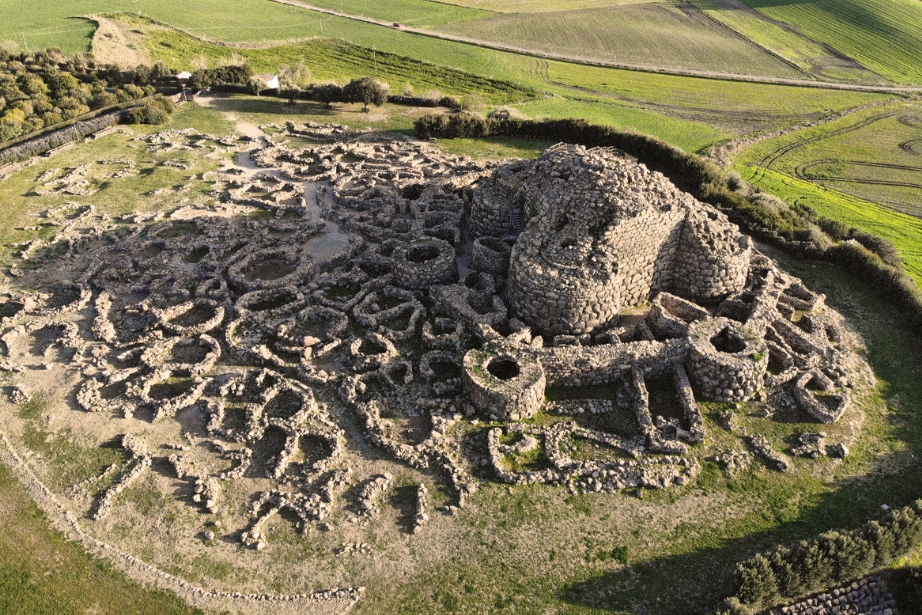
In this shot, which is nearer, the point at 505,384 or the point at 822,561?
the point at 822,561

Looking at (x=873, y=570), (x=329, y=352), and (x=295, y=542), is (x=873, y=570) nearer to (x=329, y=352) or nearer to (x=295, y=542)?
(x=295, y=542)

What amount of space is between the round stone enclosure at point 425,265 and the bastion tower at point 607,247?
368 cm

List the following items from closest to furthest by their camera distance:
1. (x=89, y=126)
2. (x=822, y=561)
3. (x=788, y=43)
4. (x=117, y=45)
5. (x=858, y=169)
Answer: (x=822, y=561) → (x=89, y=126) → (x=858, y=169) → (x=117, y=45) → (x=788, y=43)

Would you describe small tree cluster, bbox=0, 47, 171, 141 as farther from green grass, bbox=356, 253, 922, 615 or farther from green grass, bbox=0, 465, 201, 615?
green grass, bbox=356, 253, 922, 615

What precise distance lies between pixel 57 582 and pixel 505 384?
14.1 meters

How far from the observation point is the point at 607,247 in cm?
2312

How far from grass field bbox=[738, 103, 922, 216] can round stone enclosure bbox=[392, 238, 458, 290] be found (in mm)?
31852

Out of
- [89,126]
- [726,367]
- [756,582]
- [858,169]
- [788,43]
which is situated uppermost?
[788,43]

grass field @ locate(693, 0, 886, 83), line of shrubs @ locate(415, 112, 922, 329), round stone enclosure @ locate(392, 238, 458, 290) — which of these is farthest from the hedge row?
grass field @ locate(693, 0, 886, 83)

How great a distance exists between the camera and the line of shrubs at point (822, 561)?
1437cm

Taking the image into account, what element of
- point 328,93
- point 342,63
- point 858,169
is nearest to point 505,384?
point 858,169

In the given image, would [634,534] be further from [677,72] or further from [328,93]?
[677,72]

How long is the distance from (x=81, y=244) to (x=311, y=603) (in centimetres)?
2549

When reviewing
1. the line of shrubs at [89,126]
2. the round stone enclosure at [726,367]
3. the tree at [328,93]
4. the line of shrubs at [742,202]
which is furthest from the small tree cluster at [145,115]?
the round stone enclosure at [726,367]
